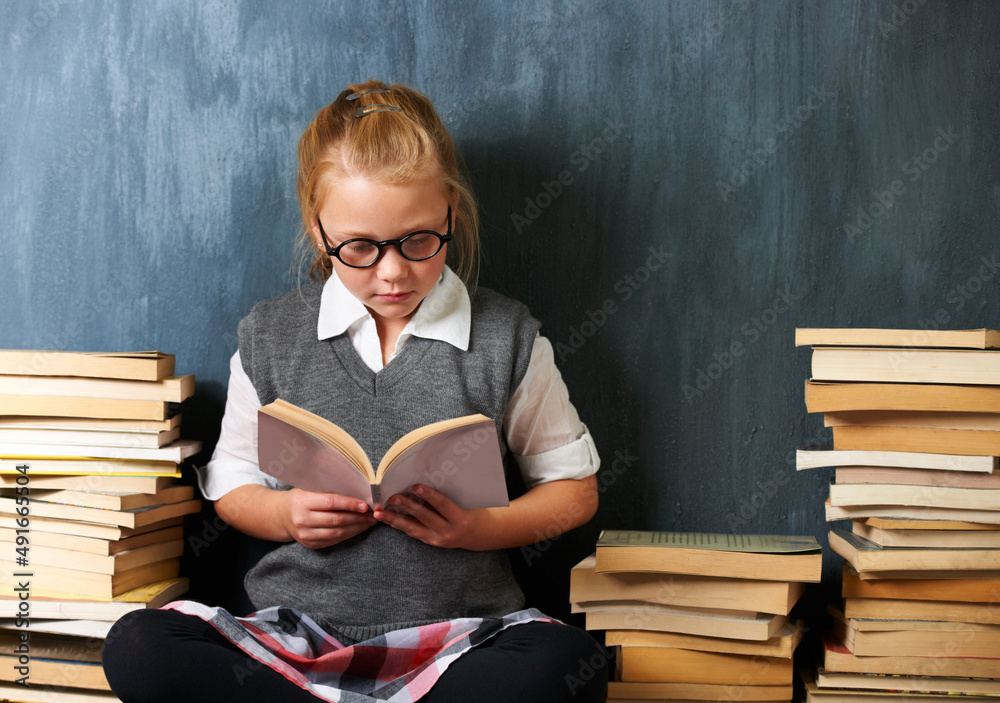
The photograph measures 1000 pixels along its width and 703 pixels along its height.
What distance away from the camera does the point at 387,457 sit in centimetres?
95

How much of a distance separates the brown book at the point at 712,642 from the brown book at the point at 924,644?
93mm

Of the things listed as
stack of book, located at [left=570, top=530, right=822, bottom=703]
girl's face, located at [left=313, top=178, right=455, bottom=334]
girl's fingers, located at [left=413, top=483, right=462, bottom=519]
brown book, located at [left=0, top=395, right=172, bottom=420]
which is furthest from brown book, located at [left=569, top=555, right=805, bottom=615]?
brown book, located at [left=0, top=395, right=172, bottom=420]

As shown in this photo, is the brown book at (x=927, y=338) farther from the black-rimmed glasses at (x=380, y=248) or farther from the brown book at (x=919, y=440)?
the black-rimmed glasses at (x=380, y=248)

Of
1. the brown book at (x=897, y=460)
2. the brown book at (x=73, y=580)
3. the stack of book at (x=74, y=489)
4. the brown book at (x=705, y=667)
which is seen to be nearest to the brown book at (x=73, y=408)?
the stack of book at (x=74, y=489)

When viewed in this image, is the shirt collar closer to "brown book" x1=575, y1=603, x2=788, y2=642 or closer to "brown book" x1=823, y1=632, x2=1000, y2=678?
"brown book" x1=575, y1=603, x2=788, y2=642

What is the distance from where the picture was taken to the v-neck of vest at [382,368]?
1.21 m

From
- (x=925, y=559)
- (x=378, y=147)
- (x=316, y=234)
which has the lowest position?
(x=925, y=559)

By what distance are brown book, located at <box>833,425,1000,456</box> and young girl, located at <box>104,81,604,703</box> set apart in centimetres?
38

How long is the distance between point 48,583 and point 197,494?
0.94 feet

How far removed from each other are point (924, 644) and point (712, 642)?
0.30 meters

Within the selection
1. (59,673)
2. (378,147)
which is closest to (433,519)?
(378,147)

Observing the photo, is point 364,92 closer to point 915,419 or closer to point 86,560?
point 86,560

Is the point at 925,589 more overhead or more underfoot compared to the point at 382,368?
more underfoot

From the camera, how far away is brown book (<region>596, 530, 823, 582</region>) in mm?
1138
